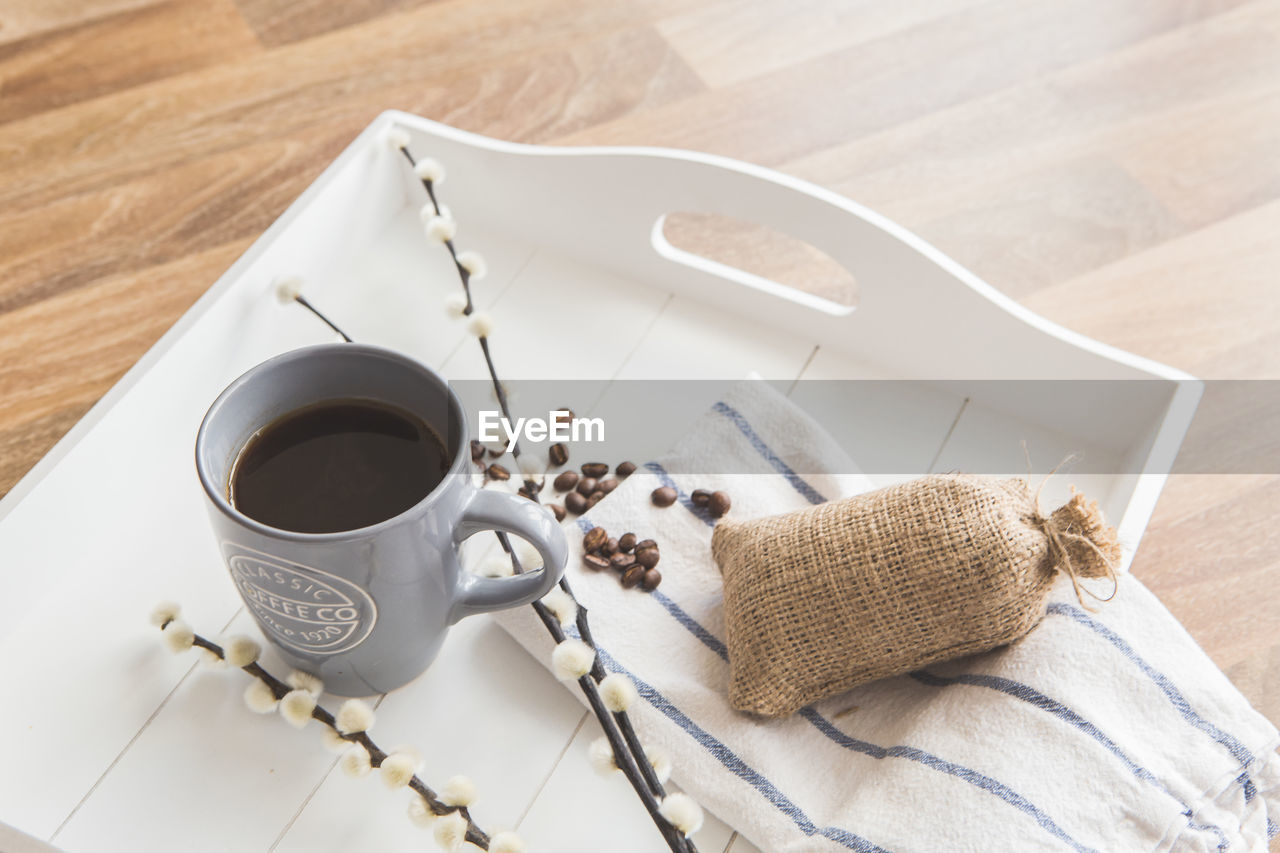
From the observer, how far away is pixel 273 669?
681mm

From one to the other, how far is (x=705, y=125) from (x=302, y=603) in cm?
83

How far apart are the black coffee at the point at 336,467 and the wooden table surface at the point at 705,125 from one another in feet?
1.52

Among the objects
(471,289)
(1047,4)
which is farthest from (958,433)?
(1047,4)

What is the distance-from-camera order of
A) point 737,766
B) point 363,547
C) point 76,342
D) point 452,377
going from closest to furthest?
point 363,547, point 737,766, point 452,377, point 76,342

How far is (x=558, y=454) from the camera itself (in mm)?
787

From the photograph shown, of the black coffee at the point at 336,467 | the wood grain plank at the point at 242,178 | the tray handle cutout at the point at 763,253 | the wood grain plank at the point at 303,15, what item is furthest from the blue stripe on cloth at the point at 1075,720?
the wood grain plank at the point at 303,15

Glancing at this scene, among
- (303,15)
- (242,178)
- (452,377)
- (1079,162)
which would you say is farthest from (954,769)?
(303,15)

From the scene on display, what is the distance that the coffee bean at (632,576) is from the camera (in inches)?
27.8

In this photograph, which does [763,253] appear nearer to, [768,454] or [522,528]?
[768,454]

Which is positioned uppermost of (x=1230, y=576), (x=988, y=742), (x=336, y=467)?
(x=336, y=467)

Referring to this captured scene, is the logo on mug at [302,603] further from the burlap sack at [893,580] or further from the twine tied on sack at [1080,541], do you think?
Answer: the twine tied on sack at [1080,541]

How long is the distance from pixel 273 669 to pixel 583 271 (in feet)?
1.36

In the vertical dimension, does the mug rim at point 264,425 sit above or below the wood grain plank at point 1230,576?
above

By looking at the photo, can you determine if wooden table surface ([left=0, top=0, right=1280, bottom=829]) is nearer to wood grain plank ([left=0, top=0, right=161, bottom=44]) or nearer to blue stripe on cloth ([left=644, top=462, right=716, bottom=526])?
wood grain plank ([left=0, top=0, right=161, bottom=44])
